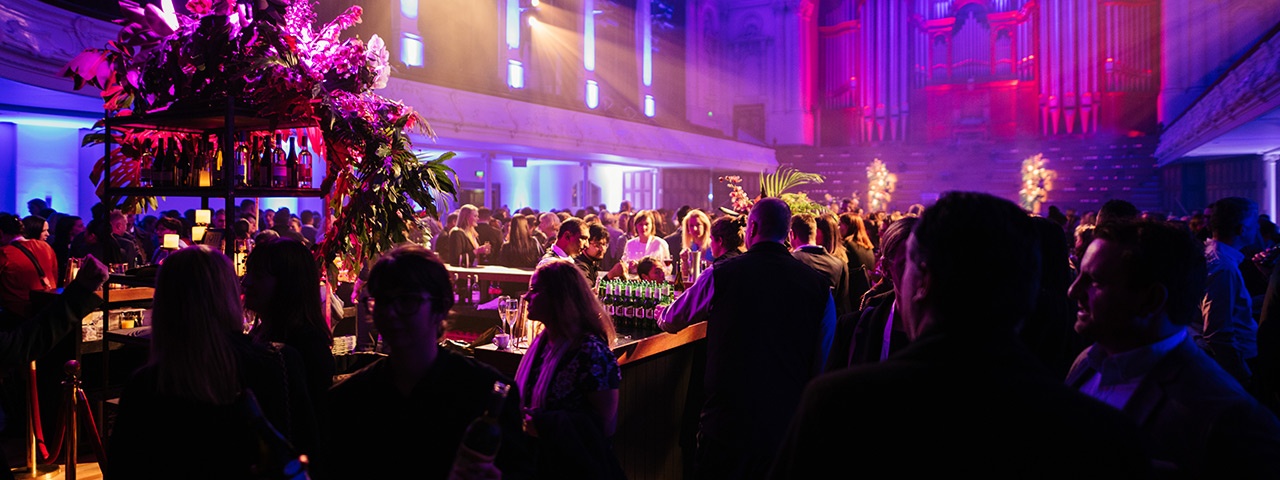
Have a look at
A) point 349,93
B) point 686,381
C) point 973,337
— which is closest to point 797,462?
point 973,337

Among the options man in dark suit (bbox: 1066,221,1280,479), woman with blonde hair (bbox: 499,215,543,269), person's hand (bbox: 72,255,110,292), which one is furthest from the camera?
woman with blonde hair (bbox: 499,215,543,269)

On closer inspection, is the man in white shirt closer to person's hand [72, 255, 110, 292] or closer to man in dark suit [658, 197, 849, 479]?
man in dark suit [658, 197, 849, 479]

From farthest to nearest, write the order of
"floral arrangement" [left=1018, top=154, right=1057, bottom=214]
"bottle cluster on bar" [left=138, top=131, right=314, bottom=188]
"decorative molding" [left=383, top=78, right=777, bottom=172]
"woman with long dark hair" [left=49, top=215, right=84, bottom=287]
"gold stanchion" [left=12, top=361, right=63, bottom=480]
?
"floral arrangement" [left=1018, top=154, right=1057, bottom=214] < "decorative molding" [left=383, top=78, right=777, bottom=172] < "woman with long dark hair" [left=49, top=215, right=84, bottom=287] < "gold stanchion" [left=12, top=361, right=63, bottom=480] < "bottle cluster on bar" [left=138, top=131, right=314, bottom=188]

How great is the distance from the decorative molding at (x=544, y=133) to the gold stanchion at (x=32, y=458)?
670 centimetres

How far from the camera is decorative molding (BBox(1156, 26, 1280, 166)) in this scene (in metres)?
7.77

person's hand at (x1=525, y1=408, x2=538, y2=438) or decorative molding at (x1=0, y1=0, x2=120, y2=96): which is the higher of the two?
decorative molding at (x1=0, y1=0, x2=120, y2=96)

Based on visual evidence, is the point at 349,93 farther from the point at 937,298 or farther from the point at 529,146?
the point at 529,146

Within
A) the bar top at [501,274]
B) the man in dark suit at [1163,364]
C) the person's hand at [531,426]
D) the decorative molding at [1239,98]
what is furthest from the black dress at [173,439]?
the decorative molding at [1239,98]

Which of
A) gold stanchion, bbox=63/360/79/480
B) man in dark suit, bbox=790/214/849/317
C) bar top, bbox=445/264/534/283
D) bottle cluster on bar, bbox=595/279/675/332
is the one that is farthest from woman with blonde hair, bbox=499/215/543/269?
gold stanchion, bbox=63/360/79/480

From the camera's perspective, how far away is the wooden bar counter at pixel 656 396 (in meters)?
3.75

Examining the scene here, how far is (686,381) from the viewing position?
4445 mm

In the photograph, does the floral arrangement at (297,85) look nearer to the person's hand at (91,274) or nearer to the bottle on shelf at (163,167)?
the bottle on shelf at (163,167)

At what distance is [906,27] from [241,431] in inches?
1021

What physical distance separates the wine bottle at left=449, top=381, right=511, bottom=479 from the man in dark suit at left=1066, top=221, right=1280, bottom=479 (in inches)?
39.9
